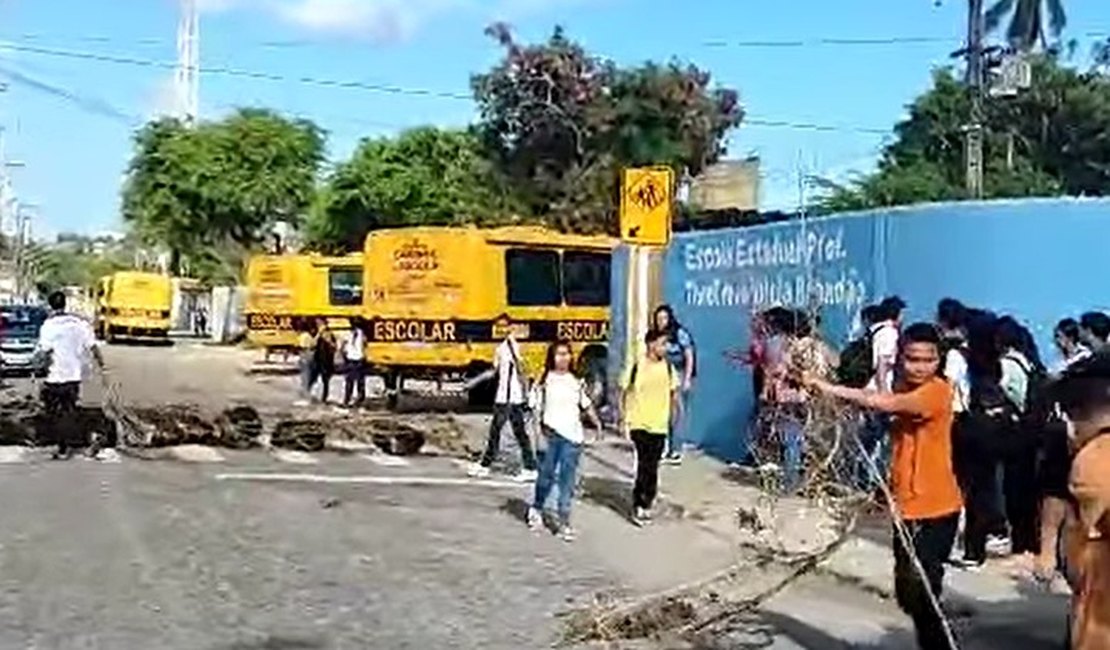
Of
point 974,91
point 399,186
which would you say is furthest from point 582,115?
point 974,91

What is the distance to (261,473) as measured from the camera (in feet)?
66.7

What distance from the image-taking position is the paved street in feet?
35.1

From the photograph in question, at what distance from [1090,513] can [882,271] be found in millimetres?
12812

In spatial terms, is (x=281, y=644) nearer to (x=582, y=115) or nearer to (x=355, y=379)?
(x=355, y=379)

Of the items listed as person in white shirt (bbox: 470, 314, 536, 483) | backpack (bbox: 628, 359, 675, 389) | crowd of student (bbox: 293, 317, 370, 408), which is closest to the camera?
backpack (bbox: 628, 359, 675, 389)

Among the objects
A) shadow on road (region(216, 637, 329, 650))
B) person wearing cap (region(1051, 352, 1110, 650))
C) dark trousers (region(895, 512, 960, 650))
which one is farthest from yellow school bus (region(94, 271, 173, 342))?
person wearing cap (region(1051, 352, 1110, 650))

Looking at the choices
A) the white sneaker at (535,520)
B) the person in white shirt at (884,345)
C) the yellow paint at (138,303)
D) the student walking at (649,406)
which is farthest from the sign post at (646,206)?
the yellow paint at (138,303)

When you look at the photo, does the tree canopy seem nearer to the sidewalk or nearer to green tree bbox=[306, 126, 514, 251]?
green tree bbox=[306, 126, 514, 251]

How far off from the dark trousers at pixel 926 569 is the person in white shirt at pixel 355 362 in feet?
73.1

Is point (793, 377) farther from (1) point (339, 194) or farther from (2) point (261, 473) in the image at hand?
(1) point (339, 194)

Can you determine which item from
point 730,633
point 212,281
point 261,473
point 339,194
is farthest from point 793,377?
point 212,281

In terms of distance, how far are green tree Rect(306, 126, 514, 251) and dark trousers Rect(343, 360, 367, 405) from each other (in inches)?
999

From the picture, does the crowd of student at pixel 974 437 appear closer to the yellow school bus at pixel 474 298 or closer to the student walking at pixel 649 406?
the student walking at pixel 649 406

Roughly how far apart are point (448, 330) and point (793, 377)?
20600mm
